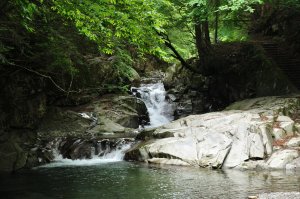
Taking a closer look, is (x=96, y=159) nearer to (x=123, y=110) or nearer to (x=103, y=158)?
(x=103, y=158)

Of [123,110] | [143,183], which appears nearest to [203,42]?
[123,110]

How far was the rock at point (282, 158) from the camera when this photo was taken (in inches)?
453

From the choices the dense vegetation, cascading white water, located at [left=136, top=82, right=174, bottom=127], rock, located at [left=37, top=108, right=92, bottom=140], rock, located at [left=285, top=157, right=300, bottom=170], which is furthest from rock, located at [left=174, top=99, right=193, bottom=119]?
rock, located at [left=285, top=157, right=300, bottom=170]

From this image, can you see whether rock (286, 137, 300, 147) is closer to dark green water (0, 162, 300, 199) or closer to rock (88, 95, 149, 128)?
dark green water (0, 162, 300, 199)

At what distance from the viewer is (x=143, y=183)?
10.3 metres

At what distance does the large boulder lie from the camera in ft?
Result: 40.2

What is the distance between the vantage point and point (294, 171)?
11.0m

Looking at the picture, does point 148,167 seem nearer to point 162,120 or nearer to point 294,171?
point 294,171

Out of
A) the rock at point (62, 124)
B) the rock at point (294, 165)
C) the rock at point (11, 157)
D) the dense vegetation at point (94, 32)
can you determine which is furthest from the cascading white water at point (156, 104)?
the rock at point (294, 165)

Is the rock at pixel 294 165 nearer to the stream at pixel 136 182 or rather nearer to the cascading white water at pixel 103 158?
the stream at pixel 136 182

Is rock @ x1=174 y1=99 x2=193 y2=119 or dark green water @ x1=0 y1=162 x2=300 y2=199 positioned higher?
rock @ x1=174 y1=99 x2=193 y2=119

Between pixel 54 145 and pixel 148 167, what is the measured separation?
210 inches

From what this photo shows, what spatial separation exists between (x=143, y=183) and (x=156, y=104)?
1356 centimetres

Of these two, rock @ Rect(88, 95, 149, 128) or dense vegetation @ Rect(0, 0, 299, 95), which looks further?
rock @ Rect(88, 95, 149, 128)
